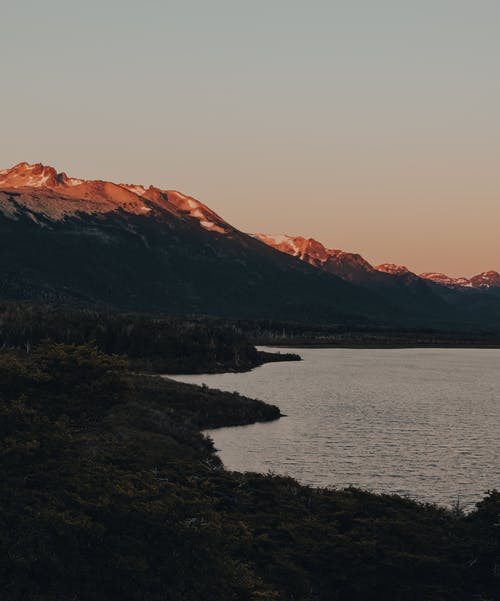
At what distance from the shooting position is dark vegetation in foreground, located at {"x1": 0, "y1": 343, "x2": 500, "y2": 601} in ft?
80.2

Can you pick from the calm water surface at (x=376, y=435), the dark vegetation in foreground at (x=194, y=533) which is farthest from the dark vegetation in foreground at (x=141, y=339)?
the dark vegetation in foreground at (x=194, y=533)

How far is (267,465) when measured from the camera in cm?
5719

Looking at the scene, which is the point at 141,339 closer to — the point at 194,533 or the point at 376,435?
the point at 376,435

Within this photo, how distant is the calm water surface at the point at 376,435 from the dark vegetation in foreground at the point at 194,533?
13837 millimetres

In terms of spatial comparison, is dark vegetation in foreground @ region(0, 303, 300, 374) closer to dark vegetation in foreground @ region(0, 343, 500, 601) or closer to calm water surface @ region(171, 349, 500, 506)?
calm water surface @ region(171, 349, 500, 506)

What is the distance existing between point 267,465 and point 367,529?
2491cm

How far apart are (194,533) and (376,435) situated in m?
50.1

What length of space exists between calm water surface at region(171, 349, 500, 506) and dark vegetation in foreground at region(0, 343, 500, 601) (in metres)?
13.8

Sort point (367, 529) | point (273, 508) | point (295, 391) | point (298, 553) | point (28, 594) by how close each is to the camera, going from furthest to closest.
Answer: point (295, 391) < point (273, 508) < point (367, 529) < point (298, 553) < point (28, 594)

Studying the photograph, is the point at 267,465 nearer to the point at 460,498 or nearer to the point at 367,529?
the point at 460,498

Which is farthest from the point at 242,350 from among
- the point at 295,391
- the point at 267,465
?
the point at 267,465

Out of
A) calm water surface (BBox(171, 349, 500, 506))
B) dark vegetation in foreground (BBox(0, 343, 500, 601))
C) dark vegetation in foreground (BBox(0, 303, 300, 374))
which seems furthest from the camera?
dark vegetation in foreground (BBox(0, 303, 300, 374))

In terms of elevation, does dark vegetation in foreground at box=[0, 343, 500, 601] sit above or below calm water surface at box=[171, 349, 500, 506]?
above

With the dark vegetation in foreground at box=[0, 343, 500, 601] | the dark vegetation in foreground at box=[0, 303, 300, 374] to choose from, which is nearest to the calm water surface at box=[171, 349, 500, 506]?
the dark vegetation in foreground at box=[0, 303, 300, 374]
